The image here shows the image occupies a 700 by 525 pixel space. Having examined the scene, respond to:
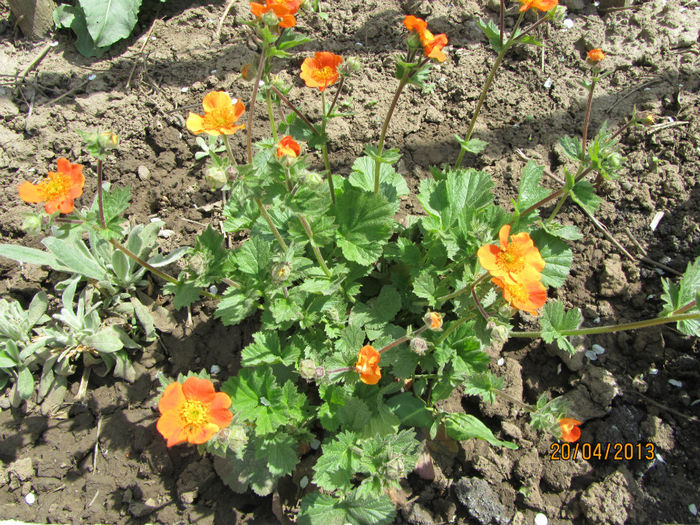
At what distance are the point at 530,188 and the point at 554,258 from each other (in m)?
0.48

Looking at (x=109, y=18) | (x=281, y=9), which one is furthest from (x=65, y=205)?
(x=109, y=18)

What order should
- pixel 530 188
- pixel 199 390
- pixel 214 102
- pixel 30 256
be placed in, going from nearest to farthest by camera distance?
1. pixel 199 390
2. pixel 214 102
3. pixel 530 188
4. pixel 30 256

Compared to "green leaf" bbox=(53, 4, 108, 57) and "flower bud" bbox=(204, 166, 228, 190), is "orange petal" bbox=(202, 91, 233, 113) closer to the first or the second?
"flower bud" bbox=(204, 166, 228, 190)

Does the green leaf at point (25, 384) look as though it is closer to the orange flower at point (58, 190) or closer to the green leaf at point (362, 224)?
the orange flower at point (58, 190)

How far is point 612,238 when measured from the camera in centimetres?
362

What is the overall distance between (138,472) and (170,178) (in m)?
2.19

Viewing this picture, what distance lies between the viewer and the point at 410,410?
3.00m

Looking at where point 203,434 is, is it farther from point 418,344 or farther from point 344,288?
point 344,288

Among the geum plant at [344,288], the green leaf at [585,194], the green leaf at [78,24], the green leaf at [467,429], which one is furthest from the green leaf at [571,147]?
the green leaf at [78,24]

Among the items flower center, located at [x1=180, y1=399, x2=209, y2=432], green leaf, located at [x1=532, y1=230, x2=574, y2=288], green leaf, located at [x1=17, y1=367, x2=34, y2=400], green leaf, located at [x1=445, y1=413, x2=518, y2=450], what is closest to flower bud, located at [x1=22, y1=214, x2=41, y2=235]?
flower center, located at [x1=180, y1=399, x2=209, y2=432]

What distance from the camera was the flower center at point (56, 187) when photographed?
233cm

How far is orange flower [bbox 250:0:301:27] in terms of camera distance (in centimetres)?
221

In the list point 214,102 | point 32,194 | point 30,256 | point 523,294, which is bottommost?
point 30,256

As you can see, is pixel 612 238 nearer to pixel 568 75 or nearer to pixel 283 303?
pixel 568 75
